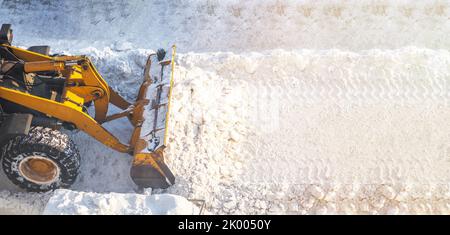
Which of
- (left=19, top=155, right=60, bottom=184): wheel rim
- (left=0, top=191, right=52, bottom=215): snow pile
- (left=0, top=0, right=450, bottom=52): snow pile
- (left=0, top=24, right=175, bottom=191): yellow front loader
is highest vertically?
(left=0, top=0, right=450, bottom=52): snow pile

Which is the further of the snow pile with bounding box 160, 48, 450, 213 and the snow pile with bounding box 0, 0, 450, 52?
the snow pile with bounding box 0, 0, 450, 52

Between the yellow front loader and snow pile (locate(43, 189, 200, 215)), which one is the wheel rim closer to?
the yellow front loader

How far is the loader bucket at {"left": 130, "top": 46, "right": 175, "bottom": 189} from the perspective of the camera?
6.64 metres

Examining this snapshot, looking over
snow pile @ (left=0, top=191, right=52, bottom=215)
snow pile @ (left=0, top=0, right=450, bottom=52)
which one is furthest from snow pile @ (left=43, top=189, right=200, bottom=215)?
snow pile @ (left=0, top=0, right=450, bottom=52)

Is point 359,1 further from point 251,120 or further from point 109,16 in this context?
point 109,16

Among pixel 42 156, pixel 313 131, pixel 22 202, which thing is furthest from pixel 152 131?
pixel 313 131

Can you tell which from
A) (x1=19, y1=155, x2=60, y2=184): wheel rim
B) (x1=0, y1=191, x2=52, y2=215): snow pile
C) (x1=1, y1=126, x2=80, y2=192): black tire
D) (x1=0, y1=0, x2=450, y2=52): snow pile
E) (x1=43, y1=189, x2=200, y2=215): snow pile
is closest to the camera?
(x1=43, y1=189, x2=200, y2=215): snow pile

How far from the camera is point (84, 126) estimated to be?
682cm

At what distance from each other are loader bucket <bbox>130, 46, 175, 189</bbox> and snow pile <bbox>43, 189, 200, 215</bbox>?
0.41 m

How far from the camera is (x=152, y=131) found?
6.81 meters

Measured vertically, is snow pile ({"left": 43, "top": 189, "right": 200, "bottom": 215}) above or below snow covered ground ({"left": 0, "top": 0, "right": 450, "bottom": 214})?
below

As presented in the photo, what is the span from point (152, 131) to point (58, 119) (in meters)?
1.17

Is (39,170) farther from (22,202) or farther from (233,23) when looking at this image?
(233,23)
